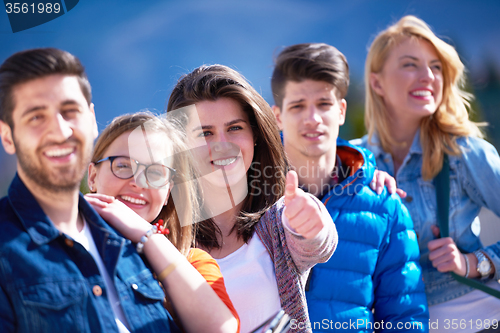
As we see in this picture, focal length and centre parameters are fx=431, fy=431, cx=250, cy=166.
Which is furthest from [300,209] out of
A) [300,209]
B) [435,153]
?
[435,153]

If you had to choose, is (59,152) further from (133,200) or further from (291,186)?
(291,186)

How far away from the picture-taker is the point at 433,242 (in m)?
2.57

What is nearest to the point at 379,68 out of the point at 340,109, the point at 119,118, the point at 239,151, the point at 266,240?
the point at 340,109

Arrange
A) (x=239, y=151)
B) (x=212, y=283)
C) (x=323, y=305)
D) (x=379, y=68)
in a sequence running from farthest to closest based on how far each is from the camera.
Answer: (x=379, y=68), (x=323, y=305), (x=239, y=151), (x=212, y=283)

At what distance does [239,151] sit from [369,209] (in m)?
0.85

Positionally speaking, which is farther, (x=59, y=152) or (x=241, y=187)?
(x=241, y=187)

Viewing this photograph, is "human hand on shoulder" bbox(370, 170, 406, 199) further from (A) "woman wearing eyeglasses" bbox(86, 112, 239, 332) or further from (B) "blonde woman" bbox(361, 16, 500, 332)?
(A) "woman wearing eyeglasses" bbox(86, 112, 239, 332)

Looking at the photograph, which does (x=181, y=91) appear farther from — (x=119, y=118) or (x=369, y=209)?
(x=369, y=209)

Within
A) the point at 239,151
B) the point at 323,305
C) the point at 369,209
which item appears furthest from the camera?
the point at 369,209

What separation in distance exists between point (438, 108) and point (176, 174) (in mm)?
2086

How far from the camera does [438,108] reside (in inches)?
119

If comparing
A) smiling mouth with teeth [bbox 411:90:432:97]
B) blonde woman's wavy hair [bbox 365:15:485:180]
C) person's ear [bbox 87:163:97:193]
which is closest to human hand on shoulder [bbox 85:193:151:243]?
person's ear [bbox 87:163:97:193]

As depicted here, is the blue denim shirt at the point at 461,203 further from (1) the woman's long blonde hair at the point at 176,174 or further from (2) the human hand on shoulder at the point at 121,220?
(2) the human hand on shoulder at the point at 121,220

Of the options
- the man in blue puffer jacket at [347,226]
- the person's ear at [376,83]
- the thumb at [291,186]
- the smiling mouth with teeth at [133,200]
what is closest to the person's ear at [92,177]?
the smiling mouth with teeth at [133,200]
